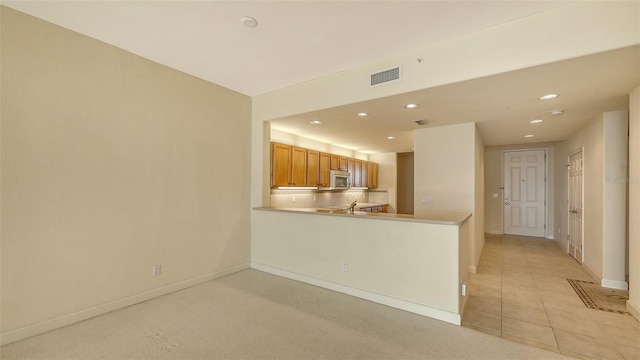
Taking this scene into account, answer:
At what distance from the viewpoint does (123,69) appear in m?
3.04

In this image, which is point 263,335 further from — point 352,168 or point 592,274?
point 352,168

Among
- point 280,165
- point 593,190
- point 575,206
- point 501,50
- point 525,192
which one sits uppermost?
point 501,50

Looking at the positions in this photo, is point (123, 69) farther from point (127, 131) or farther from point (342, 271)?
point (342, 271)

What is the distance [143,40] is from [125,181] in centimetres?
156

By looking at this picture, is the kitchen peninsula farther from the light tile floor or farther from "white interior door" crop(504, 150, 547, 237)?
"white interior door" crop(504, 150, 547, 237)

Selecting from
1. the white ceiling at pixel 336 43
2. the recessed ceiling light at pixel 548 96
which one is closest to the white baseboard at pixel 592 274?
the white ceiling at pixel 336 43

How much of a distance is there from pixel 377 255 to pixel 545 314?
6.15 ft

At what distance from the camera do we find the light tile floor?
2365mm

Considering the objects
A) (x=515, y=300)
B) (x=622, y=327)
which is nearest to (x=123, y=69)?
(x=515, y=300)

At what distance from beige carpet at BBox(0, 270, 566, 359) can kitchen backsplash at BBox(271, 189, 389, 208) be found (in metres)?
2.58

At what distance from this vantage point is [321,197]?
6.68m

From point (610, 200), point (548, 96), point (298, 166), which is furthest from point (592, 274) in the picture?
point (298, 166)

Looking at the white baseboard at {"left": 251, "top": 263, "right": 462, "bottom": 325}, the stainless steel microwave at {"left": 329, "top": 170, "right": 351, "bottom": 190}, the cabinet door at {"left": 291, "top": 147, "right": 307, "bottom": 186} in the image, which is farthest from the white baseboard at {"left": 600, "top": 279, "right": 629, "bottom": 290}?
the cabinet door at {"left": 291, "top": 147, "right": 307, "bottom": 186}

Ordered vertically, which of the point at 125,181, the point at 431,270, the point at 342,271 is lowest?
the point at 342,271
